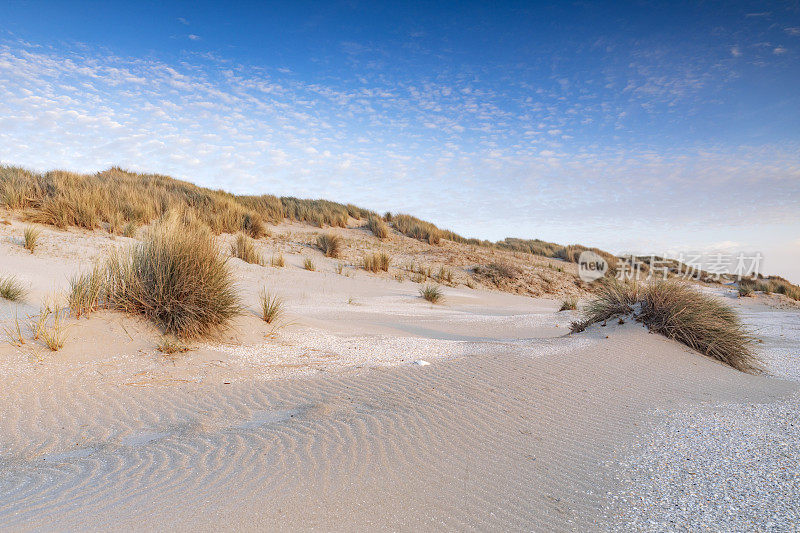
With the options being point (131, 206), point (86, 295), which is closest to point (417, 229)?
point (131, 206)

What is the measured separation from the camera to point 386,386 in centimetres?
439

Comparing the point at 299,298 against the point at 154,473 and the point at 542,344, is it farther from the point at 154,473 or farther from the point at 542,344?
the point at 154,473

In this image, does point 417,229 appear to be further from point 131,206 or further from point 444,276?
point 131,206

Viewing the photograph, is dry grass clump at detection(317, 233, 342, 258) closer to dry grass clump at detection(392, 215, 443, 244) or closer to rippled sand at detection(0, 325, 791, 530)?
dry grass clump at detection(392, 215, 443, 244)

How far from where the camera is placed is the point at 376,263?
52.0ft

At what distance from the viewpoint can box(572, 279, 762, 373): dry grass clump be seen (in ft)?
19.5

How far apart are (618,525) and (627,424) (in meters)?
1.52

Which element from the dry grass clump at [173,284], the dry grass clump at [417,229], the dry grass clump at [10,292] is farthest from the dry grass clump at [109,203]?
the dry grass clump at [417,229]

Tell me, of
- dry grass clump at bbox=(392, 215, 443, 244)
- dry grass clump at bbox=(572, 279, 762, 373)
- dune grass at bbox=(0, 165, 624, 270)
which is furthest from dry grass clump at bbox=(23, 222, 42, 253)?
dry grass clump at bbox=(392, 215, 443, 244)

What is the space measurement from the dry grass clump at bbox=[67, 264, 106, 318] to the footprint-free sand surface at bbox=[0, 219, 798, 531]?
0.20 metres

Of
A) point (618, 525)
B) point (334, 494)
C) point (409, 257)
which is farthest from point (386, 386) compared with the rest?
point (409, 257)

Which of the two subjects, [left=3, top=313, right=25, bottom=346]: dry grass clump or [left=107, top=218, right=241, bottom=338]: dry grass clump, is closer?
[left=3, top=313, right=25, bottom=346]: dry grass clump

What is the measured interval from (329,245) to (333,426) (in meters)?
13.8

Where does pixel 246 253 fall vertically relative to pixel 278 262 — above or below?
above
